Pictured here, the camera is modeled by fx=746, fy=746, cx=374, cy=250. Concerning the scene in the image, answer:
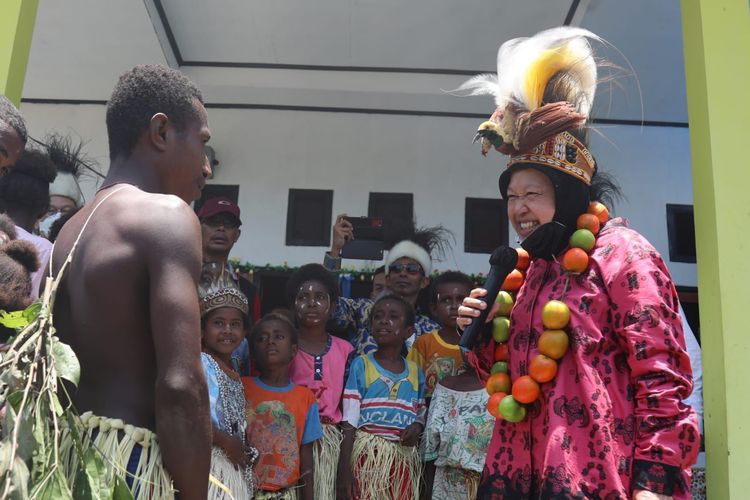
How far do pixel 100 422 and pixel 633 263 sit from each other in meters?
1.66

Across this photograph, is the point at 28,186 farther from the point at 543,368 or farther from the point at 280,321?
the point at 543,368

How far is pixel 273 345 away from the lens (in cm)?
418

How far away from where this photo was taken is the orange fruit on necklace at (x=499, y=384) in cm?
270

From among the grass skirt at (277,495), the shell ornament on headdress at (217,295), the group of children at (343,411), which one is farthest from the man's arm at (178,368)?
the shell ornament on headdress at (217,295)

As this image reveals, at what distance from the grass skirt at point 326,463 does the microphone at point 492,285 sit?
1691 millimetres

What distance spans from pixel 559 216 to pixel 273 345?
2028 millimetres

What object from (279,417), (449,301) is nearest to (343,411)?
(279,417)

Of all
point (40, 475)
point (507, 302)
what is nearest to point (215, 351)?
point (507, 302)

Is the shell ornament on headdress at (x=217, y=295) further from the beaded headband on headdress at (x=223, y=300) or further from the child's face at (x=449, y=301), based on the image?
the child's face at (x=449, y=301)

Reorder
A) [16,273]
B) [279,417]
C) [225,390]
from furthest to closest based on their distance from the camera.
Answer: [279,417], [225,390], [16,273]

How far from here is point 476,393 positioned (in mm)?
4246

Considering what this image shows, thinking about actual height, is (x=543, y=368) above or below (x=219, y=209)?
below

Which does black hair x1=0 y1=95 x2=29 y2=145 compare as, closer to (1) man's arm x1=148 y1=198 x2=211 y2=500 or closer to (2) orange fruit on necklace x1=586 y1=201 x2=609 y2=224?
(1) man's arm x1=148 y1=198 x2=211 y2=500

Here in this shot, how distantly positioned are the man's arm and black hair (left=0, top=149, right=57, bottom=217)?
207 centimetres
